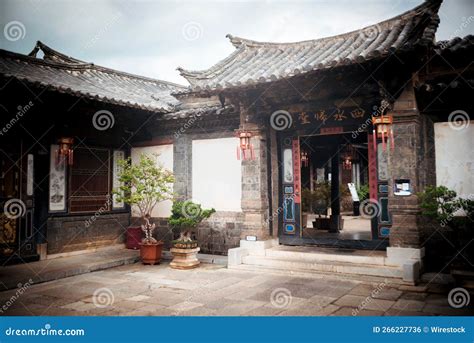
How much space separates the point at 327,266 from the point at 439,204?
2325 mm

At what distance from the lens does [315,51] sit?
9469 mm

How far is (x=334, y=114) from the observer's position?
28.2ft

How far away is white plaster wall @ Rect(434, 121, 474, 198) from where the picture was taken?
718 centimetres

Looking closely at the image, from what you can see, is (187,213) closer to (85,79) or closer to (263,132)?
(263,132)

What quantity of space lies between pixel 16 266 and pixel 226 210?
4846 millimetres

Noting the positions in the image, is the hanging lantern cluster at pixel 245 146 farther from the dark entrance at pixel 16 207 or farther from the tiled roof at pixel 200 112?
the dark entrance at pixel 16 207

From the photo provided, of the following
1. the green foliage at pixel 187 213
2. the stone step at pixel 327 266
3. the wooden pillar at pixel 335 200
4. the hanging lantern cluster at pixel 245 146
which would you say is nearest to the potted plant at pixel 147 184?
the green foliage at pixel 187 213

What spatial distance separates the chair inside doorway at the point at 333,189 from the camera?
1274 cm

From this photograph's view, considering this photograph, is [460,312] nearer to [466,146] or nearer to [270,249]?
[466,146]

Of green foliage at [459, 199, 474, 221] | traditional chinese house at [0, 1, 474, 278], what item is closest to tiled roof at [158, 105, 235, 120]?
traditional chinese house at [0, 1, 474, 278]

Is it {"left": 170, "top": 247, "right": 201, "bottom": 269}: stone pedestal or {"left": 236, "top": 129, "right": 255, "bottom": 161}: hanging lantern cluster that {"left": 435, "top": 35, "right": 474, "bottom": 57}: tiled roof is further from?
{"left": 170, "top": 247, "right": 201, "bottom": 269}: stone pedestal

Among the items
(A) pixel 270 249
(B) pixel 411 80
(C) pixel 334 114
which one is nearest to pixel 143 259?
(A) pixel 270 249

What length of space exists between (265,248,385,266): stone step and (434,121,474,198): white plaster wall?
1.94 metres

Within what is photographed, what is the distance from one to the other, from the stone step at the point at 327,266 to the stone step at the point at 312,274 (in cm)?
7
